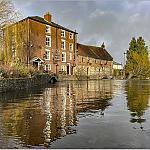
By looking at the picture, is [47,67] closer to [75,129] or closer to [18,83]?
[18,83]

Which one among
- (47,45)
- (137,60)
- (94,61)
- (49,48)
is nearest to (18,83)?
(47,45)

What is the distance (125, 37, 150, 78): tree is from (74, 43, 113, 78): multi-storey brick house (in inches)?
257

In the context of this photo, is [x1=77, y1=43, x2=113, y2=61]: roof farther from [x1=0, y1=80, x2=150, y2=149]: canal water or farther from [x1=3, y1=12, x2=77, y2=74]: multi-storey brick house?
[x1=0, y1=80, x2=150, y2=149]: canal water

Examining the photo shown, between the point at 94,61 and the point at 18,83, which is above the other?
the point at 94,61

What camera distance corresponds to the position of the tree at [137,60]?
3233 inches

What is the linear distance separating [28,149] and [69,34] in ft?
202

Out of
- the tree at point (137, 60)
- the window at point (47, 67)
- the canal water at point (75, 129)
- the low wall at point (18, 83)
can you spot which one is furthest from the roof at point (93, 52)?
the canal water at point (75, 129)

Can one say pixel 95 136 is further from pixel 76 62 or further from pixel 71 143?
pixel 76 62

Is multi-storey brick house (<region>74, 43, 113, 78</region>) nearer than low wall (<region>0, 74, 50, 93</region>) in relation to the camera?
No

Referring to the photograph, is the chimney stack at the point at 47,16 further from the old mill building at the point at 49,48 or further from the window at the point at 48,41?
the window at the point at 48,41

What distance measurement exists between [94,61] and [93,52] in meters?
4.52

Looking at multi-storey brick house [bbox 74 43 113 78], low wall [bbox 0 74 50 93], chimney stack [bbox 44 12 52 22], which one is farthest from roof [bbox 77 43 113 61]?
low wall [bbox 0 74 50 93]

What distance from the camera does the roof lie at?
78100 millimetres

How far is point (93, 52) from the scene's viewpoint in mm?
85688
